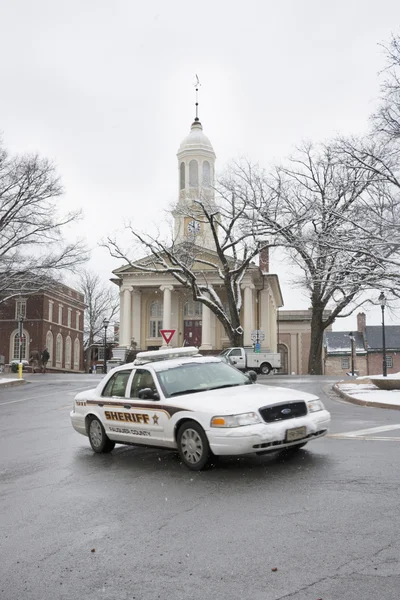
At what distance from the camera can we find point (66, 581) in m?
4.23

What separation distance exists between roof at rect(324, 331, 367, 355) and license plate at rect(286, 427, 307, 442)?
63.6 m

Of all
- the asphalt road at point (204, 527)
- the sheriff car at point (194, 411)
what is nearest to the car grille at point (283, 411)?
the sheriff car at point (194, 411)

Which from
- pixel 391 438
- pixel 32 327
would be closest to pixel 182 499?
pixel 391 438

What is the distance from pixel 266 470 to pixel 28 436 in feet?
20.8

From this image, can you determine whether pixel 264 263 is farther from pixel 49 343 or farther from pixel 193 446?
pixel 193 446

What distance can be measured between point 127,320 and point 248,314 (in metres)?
10.6

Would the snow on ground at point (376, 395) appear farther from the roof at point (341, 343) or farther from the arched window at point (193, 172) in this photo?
the roof at point (341, 343)

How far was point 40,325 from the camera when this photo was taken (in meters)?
62.1

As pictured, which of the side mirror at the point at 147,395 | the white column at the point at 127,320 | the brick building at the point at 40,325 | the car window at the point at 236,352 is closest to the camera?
the side mirror at the point at 147,395

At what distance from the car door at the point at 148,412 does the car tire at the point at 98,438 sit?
0.82 meters

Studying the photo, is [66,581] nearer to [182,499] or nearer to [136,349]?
[182,499]

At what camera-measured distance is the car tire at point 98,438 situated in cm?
947

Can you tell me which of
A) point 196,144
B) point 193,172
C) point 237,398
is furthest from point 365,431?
point 196,144

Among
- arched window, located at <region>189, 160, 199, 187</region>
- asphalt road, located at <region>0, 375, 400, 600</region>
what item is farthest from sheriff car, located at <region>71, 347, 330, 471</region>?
arched window, located at <region>189, 160, 199, 187</region>
